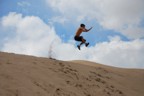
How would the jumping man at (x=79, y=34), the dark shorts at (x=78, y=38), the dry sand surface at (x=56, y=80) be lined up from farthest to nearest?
1. the dark shorts at (x=78, y=38)
2. the jumping man at (x=79, y=34)
3. the dry sand surface at (x=56, y=80)

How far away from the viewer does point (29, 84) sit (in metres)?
9.43

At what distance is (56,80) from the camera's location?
10938mm

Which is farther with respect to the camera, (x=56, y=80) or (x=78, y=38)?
(x=78, y=38)

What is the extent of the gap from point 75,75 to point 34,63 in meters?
2.01

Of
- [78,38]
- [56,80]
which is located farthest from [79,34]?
[56,80]

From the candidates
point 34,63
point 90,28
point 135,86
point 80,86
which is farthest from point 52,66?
point 135,86

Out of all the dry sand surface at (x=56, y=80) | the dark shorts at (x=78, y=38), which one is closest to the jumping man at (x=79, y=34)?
the dark shorts at (x=78, y=38)

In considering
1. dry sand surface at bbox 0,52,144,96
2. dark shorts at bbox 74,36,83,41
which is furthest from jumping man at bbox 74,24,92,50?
dry sand surface at bbox 0,52,144,96

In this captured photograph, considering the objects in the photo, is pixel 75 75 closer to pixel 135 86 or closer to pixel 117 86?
pixel 117 86

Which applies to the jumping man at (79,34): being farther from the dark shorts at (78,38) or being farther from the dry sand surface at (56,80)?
the dry sand surface at (56,80)

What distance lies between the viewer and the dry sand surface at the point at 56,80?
30.1ft

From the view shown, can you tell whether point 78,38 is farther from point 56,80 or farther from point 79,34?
point 56,80

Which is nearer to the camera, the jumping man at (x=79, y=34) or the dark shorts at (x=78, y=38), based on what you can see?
the jumping man at (x=79, y=34)

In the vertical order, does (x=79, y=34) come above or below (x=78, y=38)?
above
